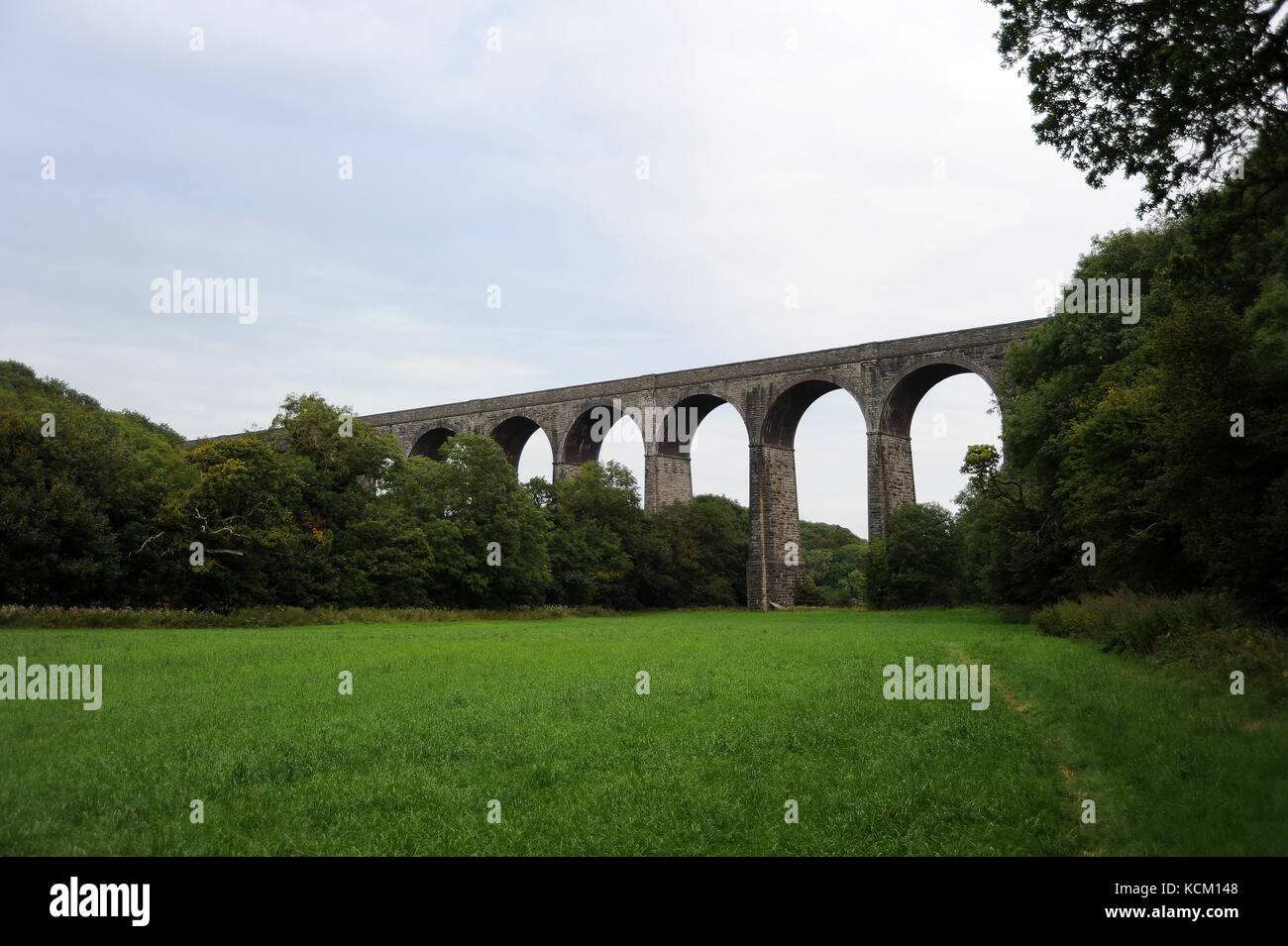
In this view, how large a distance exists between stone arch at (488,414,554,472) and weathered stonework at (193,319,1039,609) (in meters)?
0.10

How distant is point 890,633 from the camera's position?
2738 centimetres

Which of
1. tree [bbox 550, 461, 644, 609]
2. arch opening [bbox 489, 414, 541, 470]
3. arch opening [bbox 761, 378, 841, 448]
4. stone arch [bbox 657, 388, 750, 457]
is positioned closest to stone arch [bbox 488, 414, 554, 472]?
arch opening [bbox 489, 414, 541, 470]

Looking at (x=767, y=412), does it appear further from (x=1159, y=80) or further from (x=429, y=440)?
(x=1159, y=80)

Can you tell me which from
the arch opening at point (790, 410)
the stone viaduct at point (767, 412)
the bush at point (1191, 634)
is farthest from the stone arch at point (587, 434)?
the bush at point (1191, 634)

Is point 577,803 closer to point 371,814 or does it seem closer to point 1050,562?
point 371,814

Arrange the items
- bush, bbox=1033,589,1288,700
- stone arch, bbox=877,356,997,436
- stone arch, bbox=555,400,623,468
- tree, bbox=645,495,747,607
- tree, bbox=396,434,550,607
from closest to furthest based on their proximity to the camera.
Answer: bush, bbox=1033,589,1288,700 < tree, bbox=396,434,550,607 < stone arch, bbox=877,356,997,436 < stone arch, bbox=555,400,623,468 < tree, bbox=645,495,747,607

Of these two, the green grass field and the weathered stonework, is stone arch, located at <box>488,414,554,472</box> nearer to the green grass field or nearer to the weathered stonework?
the weathered stonework

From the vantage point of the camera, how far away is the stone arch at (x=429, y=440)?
217 ft

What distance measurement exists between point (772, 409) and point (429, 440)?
2809cm

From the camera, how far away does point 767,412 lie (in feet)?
166

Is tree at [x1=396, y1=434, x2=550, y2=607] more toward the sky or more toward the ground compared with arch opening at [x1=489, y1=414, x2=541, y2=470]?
more toward the ground

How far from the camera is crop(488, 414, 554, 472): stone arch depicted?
206 ft
